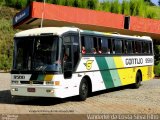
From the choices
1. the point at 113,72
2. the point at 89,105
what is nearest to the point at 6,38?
the point at 113,72

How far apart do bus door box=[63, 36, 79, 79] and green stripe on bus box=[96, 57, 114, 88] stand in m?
2.13

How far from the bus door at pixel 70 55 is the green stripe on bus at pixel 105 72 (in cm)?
213

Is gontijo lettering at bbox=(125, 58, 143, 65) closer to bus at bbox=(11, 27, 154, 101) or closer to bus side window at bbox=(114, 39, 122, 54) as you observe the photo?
bus side window at bbox=(114, 39, 122, 54)

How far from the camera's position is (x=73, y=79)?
1612 centimetres

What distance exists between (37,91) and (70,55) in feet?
6.06

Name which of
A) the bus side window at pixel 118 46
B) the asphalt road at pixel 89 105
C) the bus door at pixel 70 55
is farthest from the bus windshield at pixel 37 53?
the bus side window at pixel 118 46

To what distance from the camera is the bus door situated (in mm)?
15695

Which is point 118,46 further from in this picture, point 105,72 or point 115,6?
point 115,6

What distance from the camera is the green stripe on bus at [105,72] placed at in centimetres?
1864

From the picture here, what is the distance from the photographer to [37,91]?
15.4 metres

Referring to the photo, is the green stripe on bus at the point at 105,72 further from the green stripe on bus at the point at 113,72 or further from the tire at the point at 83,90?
the tire at the point at 83,90

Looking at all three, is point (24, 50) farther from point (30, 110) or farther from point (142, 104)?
point (142, 104)

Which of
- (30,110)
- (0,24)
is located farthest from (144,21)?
(30,110)

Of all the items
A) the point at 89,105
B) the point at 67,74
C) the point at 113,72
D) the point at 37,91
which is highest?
the point at 67,74
